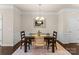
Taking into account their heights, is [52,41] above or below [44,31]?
below

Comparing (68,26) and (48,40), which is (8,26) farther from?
(68,26)

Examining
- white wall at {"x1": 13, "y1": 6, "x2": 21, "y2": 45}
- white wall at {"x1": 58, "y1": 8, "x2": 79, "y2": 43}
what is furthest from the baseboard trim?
white wall at {"x1": 58, "y1": 8, "x2": 79, "y2": 43}

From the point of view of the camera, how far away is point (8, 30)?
544cm

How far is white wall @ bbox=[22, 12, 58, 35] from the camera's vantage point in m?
4.97

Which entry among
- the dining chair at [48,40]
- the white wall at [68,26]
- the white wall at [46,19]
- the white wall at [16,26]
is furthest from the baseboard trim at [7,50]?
the white wall at [68,26]

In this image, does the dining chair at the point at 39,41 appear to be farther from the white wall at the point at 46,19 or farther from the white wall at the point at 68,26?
the white wall at the point at 68,26

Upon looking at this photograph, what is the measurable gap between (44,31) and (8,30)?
1.50 meters

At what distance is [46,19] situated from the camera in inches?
210
